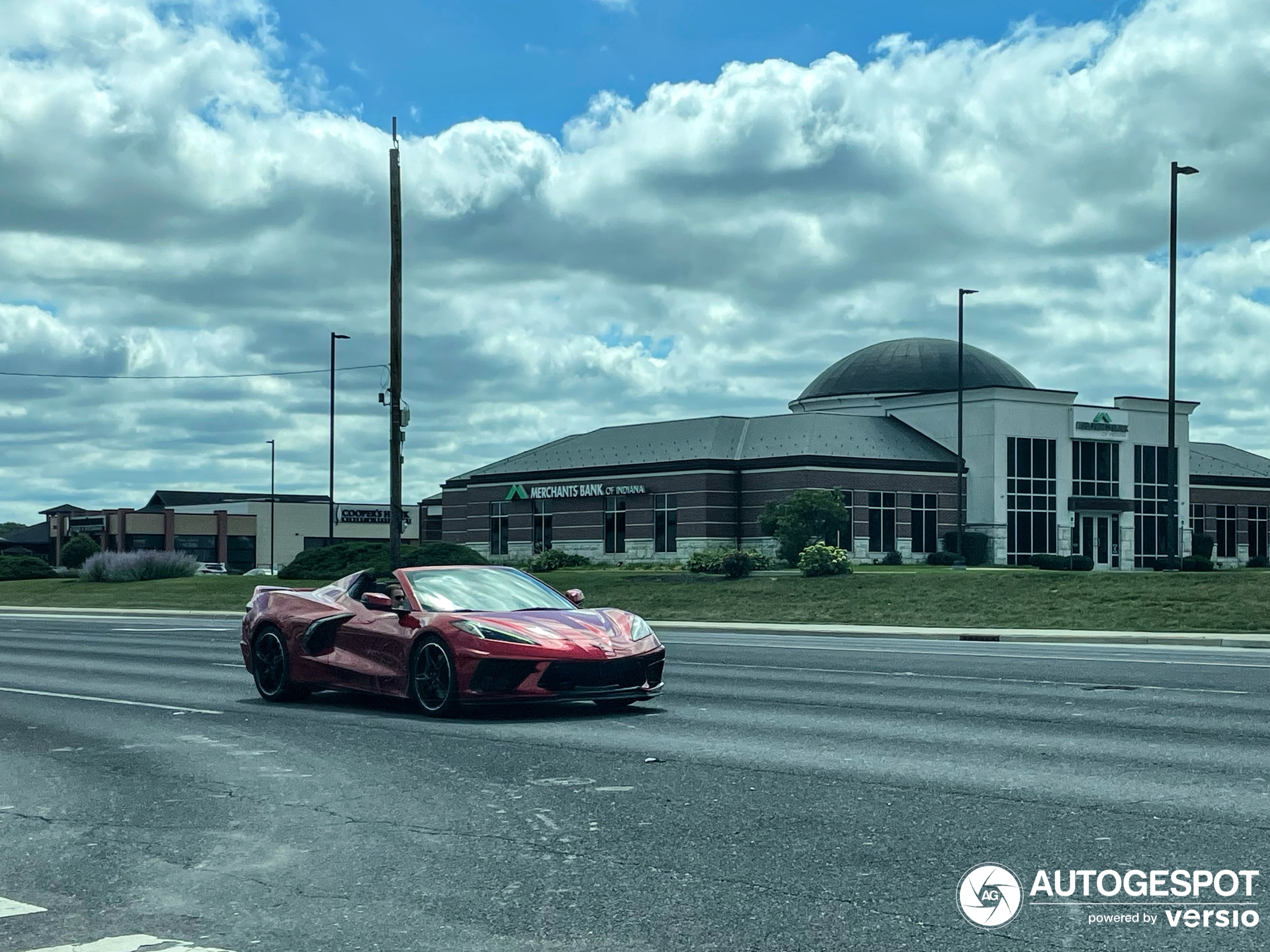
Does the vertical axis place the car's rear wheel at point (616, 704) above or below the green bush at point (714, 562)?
below

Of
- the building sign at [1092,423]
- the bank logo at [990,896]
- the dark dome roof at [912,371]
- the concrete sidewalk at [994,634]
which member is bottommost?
the concrete sidewalk at [994,634]

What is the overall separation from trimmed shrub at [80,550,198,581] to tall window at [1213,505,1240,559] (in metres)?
54.7

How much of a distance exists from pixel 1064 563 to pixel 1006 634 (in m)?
39.3

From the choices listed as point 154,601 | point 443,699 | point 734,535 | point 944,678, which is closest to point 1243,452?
point 734,535

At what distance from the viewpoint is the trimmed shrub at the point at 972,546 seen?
2685 inches

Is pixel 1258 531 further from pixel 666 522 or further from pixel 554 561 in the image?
pixel 554 561

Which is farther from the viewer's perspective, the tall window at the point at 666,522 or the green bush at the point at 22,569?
the tall window at the point at 666,522

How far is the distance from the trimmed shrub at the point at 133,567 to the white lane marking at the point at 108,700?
43.2 m

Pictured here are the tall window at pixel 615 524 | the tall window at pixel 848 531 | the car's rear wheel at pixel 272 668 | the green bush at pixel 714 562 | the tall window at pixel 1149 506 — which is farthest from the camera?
the tall window at pixel 1149 506

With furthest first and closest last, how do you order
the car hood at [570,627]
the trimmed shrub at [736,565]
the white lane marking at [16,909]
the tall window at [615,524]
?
the tall window at [615,524] → the trimmed shrub at [736,565] → the car hood at [570,627] → the white lane marking at [16,909]

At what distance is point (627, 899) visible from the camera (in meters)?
6.06

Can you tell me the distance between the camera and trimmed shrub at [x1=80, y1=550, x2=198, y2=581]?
5759 centimetres

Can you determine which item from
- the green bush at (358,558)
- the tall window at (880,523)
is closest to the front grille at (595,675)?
the green bush at (358,558)

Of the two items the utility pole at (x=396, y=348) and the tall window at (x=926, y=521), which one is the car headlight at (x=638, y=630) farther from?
the tall window at (x=926, y=521)
